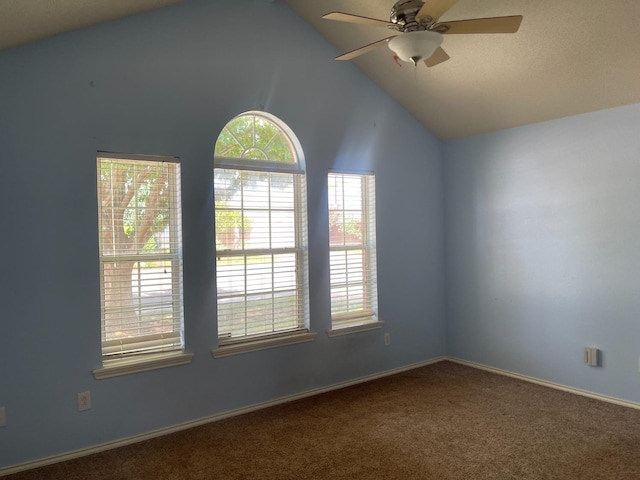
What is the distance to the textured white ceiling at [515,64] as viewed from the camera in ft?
9.97

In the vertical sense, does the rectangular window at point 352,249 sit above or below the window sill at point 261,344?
above

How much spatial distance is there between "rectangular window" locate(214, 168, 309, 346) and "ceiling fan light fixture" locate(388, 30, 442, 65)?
5.51 feet

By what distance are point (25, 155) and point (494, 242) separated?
12.5 ft

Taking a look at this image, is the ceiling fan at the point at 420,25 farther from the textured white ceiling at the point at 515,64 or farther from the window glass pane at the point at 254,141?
the window glass pane at the point at 254,141

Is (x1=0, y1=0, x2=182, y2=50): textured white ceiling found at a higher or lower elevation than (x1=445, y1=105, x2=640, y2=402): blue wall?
higher

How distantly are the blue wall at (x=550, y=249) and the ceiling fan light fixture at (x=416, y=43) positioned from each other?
2.03m

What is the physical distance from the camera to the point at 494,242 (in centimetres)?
459

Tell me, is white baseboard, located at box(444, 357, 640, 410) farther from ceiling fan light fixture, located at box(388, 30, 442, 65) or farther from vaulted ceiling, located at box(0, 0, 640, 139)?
ceiling fan light fixture, located at box(388, 30, 442, 65)

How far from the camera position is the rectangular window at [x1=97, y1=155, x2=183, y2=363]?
3.21 meters

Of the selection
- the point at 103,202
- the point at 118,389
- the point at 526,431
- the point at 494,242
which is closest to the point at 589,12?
the point at 494,242

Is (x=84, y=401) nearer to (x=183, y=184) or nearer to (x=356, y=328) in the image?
(x=183, y=184)

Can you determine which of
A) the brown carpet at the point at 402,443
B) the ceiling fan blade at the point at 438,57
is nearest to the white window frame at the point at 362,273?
the brown carpet at the point at 402,443

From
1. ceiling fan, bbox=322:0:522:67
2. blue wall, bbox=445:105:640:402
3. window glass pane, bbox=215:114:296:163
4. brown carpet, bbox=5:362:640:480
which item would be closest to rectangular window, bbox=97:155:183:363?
window glass pane, bbox=215:114:296:163

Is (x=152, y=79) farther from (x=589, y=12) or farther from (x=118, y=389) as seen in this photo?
(x=589, y=12)
